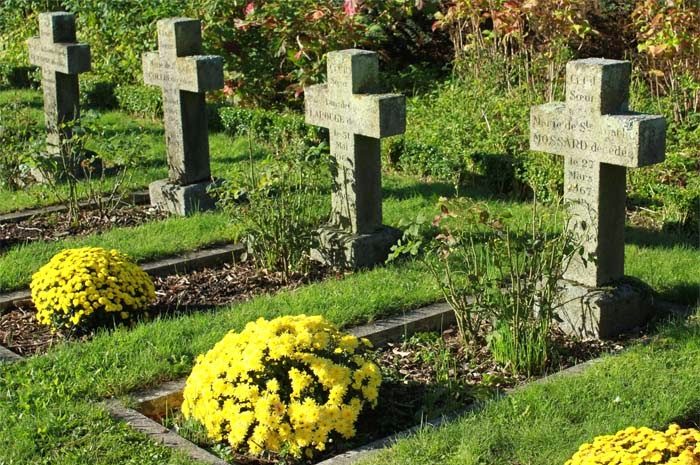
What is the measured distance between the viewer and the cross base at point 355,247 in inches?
319

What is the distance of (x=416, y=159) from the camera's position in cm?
1067

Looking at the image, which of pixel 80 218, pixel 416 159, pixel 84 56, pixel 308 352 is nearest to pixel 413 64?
pixel 416 159

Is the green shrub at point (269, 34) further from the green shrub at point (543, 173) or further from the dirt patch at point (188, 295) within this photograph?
the dirt patch at point (188, 295)

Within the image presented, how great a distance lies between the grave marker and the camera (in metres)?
6.49

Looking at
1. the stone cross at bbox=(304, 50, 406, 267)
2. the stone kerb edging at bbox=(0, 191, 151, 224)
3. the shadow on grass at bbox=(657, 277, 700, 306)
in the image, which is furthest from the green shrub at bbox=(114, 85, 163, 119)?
the shadow on grass at bbox=(657, 277, 700, 306)

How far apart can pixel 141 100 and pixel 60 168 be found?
12.0 ft

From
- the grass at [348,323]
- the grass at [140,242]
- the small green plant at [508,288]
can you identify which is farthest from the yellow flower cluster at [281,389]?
the grass at [140,242]

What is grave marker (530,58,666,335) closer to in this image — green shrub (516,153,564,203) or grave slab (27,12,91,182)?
green shrub (516,153,564,203)

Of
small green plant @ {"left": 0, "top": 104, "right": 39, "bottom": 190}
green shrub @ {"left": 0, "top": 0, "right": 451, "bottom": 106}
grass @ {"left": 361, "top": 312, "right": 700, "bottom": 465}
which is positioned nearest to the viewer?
grass @ {"left": 361, "top": 312, "right": 700, "bottom": 465}

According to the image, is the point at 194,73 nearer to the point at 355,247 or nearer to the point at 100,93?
the point at 355,247

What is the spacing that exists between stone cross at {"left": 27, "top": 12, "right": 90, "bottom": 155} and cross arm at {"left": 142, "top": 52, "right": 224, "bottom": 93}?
4.02 ft

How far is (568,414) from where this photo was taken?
224 inches

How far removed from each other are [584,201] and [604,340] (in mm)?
786

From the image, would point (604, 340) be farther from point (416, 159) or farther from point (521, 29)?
point (521, 29)
